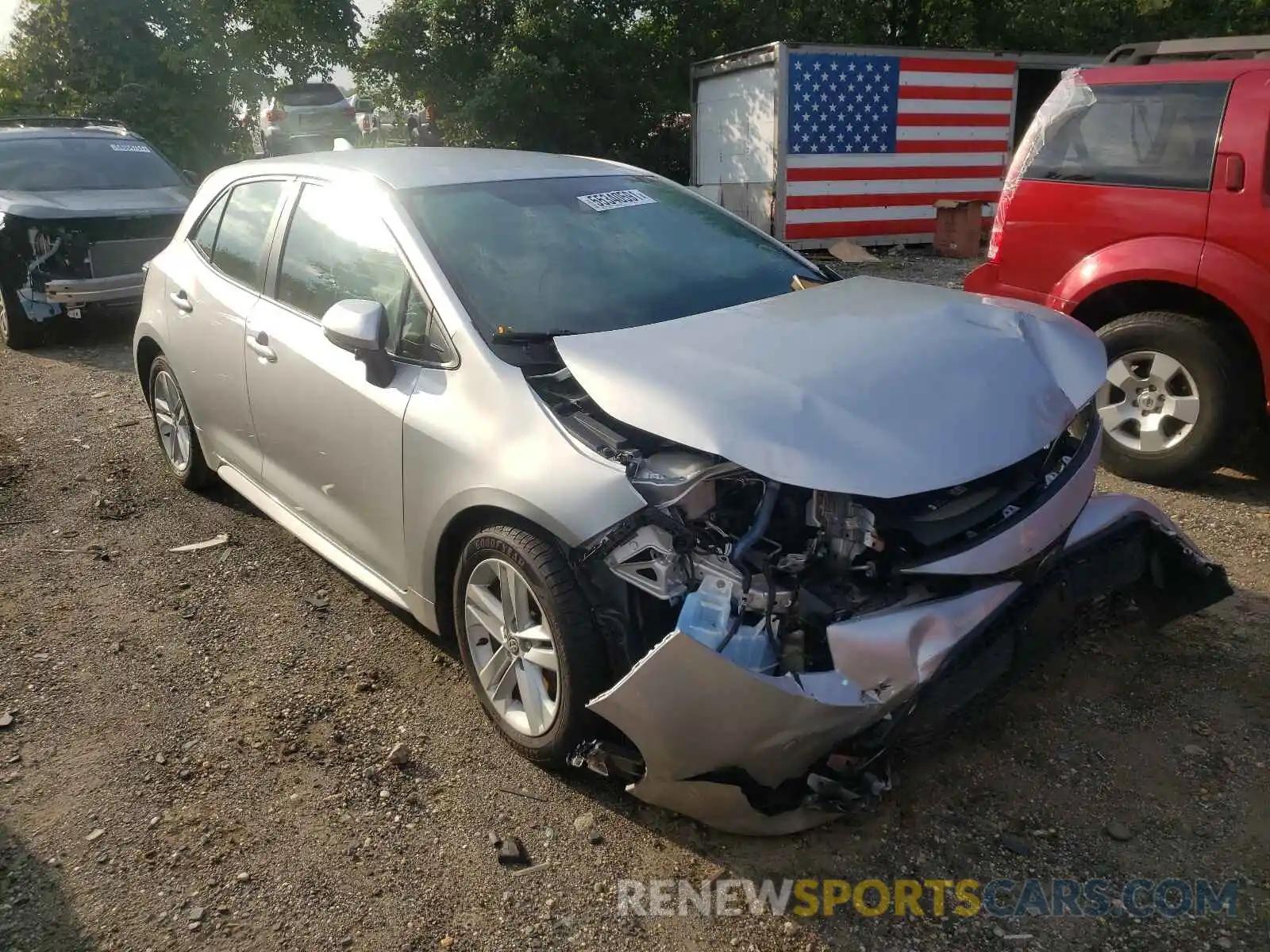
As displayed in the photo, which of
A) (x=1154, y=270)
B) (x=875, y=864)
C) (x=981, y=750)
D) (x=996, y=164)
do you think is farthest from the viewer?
(x=996, y=164)

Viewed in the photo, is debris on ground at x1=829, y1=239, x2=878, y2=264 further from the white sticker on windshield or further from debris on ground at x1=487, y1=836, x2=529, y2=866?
debris on ground at x1=487, y1=836, x2=529, y2=866

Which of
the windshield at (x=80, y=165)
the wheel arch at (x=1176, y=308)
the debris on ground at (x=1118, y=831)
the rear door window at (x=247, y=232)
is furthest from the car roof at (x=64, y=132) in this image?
the debris on ground at (x=1118, y=831)

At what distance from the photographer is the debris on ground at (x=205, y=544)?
460cm

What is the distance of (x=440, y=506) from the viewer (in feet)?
9.87

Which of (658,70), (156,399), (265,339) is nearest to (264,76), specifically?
(658,70)

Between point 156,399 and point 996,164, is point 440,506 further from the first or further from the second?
point 996,164

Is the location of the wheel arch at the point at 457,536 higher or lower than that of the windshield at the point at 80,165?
lower

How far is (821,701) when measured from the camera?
2.29 m

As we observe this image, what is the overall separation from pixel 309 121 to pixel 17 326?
48.3ft

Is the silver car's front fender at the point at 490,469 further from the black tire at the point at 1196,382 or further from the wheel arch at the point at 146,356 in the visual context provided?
the black tire at the point at 1196,382

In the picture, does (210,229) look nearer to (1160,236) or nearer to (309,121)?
(1160,236)

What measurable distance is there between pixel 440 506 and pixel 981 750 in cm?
181

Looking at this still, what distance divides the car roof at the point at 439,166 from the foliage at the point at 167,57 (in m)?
12.4

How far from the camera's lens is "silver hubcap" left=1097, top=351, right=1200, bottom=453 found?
473 centimetres
